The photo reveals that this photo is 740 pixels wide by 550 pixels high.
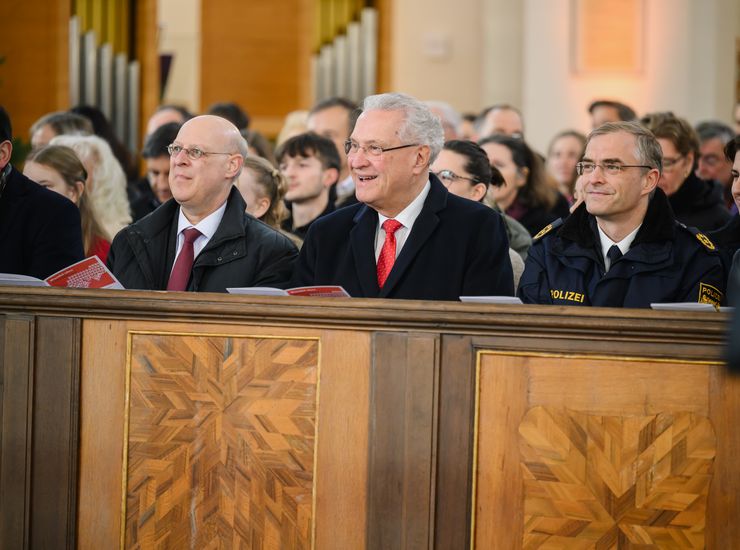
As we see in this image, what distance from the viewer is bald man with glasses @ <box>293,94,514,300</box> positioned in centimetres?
371

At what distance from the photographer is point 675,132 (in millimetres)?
5223

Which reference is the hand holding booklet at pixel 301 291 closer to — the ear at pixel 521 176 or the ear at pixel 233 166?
the ear at pixel 233 166

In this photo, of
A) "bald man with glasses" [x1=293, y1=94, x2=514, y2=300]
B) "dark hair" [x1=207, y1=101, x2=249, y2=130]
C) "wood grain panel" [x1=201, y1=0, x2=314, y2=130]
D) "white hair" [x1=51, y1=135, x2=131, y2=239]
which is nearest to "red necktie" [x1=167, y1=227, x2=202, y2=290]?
"bald man with glasses" [x1=293, y1=94, x2=514, y2=300]

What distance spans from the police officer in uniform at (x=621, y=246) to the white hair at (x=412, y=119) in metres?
0.46

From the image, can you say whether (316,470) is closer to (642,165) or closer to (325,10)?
(642,165)

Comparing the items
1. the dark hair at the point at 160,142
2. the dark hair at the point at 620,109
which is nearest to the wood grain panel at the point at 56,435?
the dark hair at the point at 160,142

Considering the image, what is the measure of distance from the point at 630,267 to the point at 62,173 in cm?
233

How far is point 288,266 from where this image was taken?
3918mm

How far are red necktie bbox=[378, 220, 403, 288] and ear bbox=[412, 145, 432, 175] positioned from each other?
0.59ft

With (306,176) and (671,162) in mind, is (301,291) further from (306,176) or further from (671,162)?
(671,162)

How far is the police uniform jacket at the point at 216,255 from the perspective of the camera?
3844 mm

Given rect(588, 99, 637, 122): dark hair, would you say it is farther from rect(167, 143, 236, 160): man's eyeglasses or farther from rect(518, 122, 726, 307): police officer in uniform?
rect(167, 143, 236, 160): man's eyeglasses

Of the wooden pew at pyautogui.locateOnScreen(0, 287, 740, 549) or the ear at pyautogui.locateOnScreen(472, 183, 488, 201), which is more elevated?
the ear at pyautogui.locateOnScreen(472, 183, 488, 201)

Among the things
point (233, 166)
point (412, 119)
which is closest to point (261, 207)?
point (233, 166)
